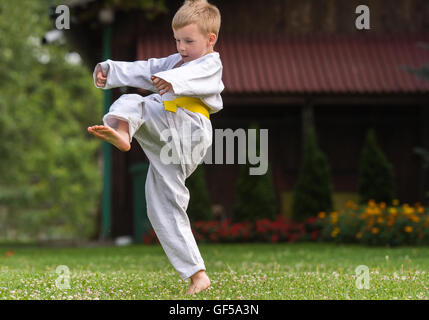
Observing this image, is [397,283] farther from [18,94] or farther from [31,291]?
[18,94]

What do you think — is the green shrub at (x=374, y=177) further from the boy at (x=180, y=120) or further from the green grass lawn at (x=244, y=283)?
the boy at (x=180, y=120)

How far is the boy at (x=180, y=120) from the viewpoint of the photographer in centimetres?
407

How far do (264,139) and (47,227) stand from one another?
2042cm

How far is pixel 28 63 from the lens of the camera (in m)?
25.1

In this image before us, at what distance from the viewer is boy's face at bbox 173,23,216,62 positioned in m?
4.10

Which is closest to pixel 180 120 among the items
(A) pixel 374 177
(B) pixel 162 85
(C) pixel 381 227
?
(B) pixel 162 85

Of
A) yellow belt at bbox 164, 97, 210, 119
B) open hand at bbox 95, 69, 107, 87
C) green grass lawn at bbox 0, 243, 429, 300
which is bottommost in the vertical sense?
green grass lawn at bbox 0, 243, 429, 300

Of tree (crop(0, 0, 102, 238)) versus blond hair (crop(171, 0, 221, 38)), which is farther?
tree (crop(0, 0, 102, 238))

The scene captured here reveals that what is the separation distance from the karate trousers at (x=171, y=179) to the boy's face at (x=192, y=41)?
1.26ft

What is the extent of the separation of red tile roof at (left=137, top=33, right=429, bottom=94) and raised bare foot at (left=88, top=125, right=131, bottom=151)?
8.56 meters

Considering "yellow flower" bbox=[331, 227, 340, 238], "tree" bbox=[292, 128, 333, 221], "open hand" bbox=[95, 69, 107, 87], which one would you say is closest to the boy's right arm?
"open hand" bbox=[95, 69, 107, 87]

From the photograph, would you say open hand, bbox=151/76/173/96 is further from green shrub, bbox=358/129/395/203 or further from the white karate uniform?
green shrub, bbox=358/129/395/203

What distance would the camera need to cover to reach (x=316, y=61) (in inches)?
518

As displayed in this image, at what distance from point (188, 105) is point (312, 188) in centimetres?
816
